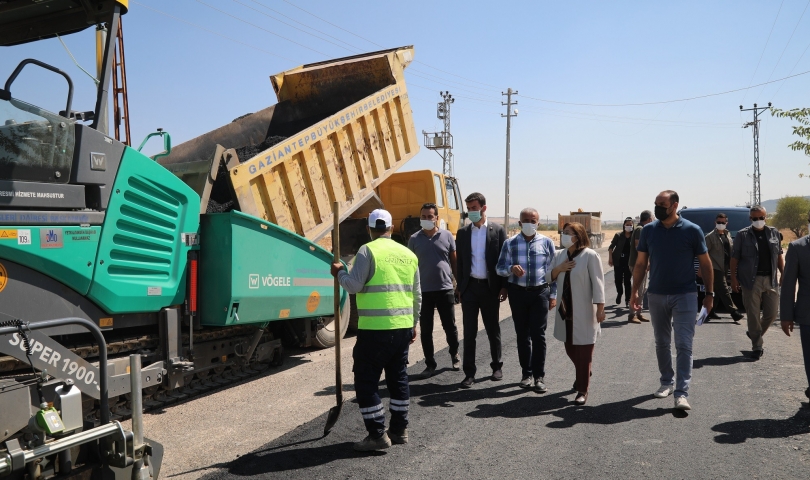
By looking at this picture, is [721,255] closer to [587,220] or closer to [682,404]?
[682,404]

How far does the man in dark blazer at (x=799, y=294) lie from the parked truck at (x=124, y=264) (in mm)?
3975

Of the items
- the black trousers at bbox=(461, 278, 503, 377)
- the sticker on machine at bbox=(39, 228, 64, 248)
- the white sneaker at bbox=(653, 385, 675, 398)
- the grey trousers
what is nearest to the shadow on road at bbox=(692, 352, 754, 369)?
the grey trousers

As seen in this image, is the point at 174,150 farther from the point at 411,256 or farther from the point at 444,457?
the point at 444,457

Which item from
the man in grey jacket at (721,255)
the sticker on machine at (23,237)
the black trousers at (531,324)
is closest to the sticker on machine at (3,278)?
the sticker on machine at (23,237)

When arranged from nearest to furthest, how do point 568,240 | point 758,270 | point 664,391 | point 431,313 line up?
point 664,391 → point 568,240 → point 431,313 → point 758,270

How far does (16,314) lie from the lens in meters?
4.04

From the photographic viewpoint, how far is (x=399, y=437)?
456cm

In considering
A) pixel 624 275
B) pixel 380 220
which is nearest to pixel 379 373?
pixel 380 220

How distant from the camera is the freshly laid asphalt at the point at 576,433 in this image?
403 centimetres

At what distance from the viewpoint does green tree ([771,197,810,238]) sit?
51.6m

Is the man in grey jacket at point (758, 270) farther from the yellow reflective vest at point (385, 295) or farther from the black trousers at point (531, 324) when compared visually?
the yellow reflective vest at point (385, 295)

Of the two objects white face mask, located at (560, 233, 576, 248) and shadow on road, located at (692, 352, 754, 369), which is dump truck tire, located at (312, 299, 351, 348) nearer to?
white face mask, located at (560, 233, 576, 248)

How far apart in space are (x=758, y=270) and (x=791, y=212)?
54.6 m

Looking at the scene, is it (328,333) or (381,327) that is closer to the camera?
(381,327)
